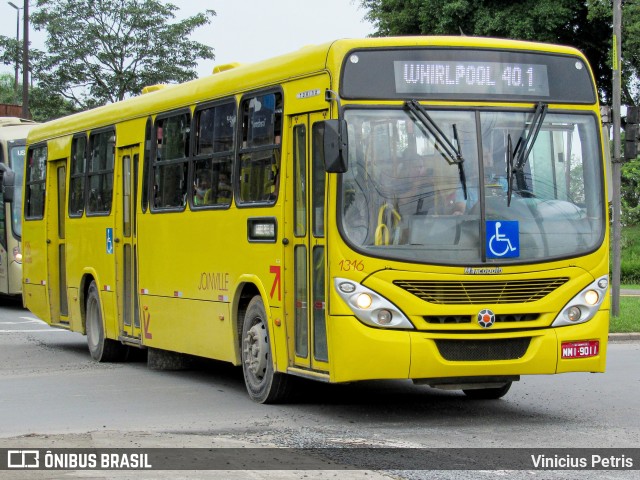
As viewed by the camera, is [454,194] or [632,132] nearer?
[454,194]

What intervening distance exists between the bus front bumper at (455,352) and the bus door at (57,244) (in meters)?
9.21

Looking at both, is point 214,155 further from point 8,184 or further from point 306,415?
point 8,184

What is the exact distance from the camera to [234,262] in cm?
1317

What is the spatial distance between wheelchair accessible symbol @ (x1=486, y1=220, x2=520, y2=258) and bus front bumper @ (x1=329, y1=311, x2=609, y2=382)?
640mm

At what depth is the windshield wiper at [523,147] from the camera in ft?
36.8

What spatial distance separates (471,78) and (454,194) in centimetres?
104

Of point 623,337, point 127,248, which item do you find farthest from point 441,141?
point 623,337

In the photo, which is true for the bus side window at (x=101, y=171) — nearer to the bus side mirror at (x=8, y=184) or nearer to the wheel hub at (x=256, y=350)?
the bus side mirror at (x=8, y=184)

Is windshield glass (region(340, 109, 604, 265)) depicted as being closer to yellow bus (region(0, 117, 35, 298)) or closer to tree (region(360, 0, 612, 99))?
yellow bus (region(0, 117, 35, 298))

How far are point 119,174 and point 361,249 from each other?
669 centimetres

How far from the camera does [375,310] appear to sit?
35.5 feet

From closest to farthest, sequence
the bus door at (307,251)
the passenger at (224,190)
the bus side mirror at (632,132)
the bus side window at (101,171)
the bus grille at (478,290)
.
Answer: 1. the bus grille at (478,290)
2. the bus door at (307,251)
3. the passenger at (224,190)
4. the bus side window at (101,171)
5. the bus side mirror at (632,132)

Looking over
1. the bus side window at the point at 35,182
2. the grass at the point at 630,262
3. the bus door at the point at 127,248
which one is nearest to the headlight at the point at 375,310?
the bus door at the point at 127,248

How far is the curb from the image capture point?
68.9ft
